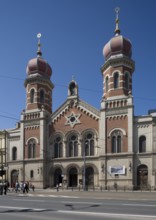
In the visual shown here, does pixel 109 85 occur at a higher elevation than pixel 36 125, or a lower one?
higher

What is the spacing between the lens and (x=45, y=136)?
184 feet

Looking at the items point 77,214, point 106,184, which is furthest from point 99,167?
point 77,214

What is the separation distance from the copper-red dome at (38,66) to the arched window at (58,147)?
43.2 ft

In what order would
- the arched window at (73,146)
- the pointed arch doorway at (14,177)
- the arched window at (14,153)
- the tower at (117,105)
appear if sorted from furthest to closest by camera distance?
the arched window at (14,153)
the pointed arch doorway at (14,177)
the arched window at (73,146)
the tower at (117,105)

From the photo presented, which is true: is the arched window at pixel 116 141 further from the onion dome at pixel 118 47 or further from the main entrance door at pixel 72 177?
the onion dome at pixel 118 47

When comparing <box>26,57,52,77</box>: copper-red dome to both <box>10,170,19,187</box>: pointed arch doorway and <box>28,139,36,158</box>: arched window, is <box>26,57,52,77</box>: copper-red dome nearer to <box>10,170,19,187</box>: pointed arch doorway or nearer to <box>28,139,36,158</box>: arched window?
<box>28,139,36,158</box>: arched window

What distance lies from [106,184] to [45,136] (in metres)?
13.5

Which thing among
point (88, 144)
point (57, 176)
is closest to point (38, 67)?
point (88, 144)

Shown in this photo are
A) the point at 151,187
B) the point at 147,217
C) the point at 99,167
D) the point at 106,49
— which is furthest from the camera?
the point at 106,49

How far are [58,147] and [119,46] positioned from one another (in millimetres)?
18752

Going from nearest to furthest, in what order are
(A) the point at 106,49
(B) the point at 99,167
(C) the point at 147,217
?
1. (C) the point at 147,217
2. (B) the point at 99,167
3. (A) the point at 106,49

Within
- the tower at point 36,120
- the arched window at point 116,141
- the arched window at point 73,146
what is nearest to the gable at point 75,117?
the arched window at point 73,146

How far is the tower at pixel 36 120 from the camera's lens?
2179 inches

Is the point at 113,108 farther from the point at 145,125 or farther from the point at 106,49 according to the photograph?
the point at 106,49
